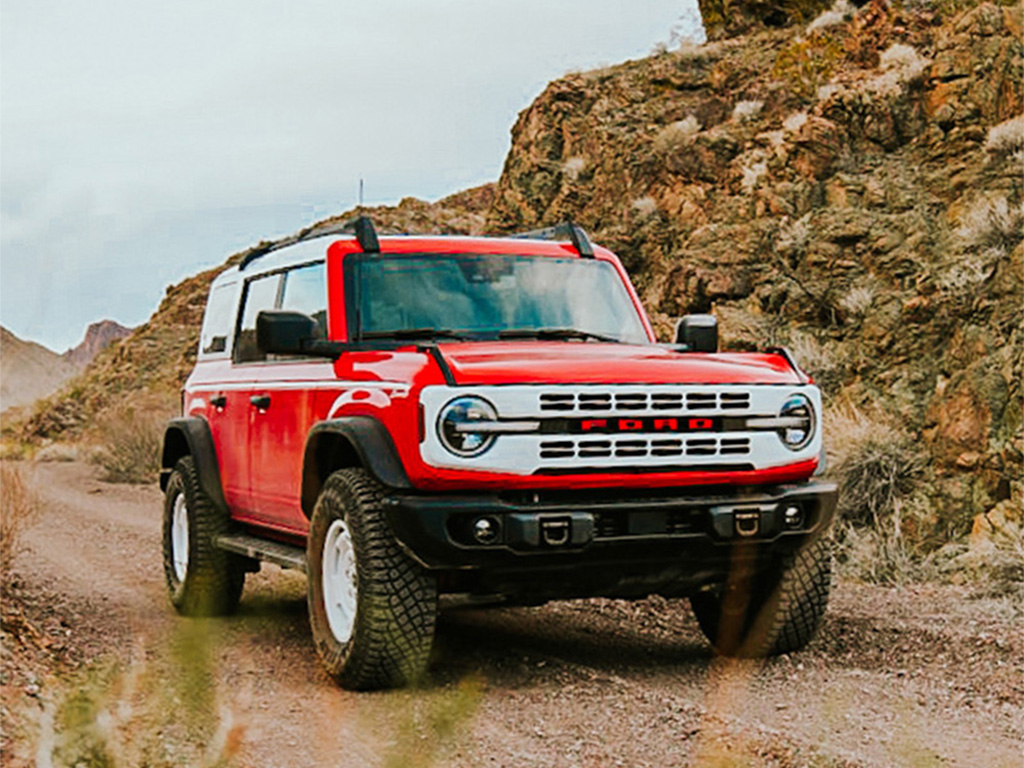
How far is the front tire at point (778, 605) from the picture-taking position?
7.22 m

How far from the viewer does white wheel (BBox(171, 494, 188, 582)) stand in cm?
931

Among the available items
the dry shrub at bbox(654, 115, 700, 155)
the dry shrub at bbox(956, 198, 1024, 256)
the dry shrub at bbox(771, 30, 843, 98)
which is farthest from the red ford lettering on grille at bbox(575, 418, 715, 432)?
the dry shrub at bbox(771, 30, 843, 98)

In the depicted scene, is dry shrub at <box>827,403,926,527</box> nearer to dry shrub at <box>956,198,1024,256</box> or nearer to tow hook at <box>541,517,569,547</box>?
dry shrub at <box>956,198,1024,256</box>

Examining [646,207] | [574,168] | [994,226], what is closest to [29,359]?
[994,226]

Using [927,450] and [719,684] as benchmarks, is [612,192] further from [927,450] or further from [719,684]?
[719,684]

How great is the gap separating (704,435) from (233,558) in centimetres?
373

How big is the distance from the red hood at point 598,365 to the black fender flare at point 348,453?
47 centimetres

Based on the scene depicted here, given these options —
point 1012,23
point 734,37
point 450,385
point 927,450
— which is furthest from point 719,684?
point 734,37

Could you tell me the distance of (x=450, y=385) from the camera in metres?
6.09

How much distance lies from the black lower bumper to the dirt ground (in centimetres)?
61

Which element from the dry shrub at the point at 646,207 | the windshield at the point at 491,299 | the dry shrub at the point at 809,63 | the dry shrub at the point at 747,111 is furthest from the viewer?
the dry shrub at the point at 747,111

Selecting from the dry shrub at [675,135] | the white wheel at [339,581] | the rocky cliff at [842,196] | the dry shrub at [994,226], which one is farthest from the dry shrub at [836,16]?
the white wheel at [339,581]

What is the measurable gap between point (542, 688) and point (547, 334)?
1.91m

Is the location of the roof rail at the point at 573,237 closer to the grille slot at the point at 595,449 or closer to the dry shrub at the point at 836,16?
the grille slot at the point at 595,449
